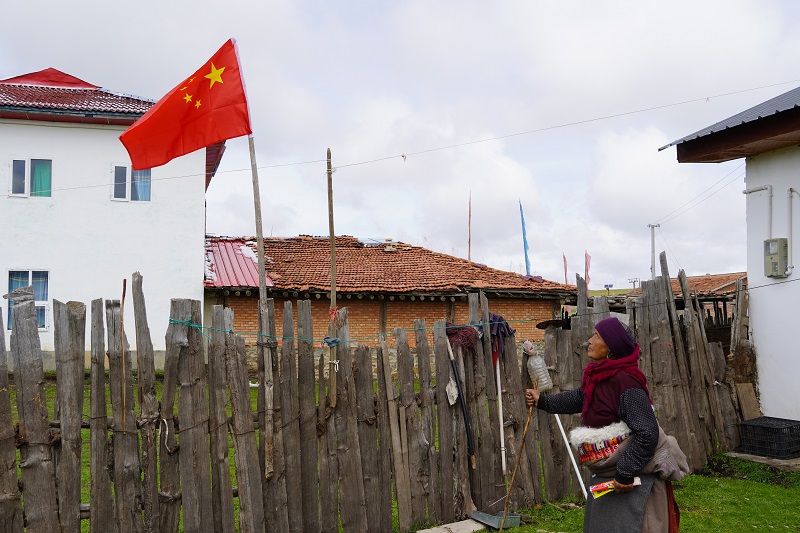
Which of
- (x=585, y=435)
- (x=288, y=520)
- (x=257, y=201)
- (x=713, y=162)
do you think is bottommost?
(x=288, y=520)

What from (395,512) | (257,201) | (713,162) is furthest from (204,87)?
(713,162)

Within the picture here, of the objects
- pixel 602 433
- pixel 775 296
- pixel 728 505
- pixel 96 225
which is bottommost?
pixel 728 505

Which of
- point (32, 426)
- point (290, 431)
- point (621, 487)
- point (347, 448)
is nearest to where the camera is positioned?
point (621, 487)

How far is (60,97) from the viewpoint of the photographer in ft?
57.8

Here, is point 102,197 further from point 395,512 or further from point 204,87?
point 395,512

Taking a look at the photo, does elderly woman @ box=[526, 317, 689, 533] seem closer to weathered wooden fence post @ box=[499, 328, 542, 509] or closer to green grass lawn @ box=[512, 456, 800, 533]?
green grass lawn @ box=[512, 456, 800, 533]

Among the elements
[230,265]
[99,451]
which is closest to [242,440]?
[99,451]

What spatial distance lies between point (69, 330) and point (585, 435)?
3247 millimetres

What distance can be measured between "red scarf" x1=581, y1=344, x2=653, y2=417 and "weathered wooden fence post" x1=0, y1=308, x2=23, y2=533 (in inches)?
137

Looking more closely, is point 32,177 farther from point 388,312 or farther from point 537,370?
point 537,370

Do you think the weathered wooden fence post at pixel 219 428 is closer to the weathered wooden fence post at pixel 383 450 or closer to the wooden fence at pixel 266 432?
the wooden fence at pixel 266 432

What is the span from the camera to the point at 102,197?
54.7 feet

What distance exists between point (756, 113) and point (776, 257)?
1.88 metres

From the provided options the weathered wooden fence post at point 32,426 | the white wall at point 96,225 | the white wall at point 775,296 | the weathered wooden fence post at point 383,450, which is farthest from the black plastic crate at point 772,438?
the white wall at point 96,225
